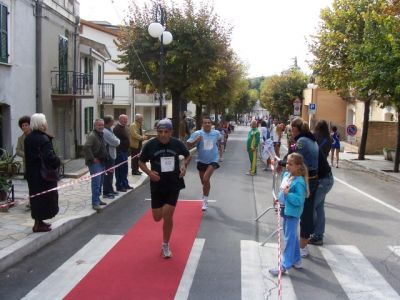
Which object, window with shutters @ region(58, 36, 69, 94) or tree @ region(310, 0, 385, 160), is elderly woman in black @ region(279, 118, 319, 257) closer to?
window with shutters @ region(58, 36, 69, 94)

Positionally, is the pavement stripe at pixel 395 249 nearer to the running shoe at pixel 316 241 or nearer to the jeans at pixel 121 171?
the running shoe at pixel 316 241

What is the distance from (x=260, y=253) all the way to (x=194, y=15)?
19727 mm

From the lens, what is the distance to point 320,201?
695 cm

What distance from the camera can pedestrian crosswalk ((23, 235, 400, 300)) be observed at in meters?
5.27

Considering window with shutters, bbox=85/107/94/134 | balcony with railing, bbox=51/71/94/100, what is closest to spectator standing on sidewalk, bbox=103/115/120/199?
balcony with railing, bbox=51/71/94/100

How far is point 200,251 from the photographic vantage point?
6855mm

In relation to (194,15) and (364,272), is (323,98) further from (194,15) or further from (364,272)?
(364,272)

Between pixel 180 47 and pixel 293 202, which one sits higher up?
pixel 180 47

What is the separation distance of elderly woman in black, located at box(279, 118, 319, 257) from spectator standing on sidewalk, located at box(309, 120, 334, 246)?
0.16 metres

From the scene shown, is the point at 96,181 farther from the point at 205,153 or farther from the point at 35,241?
the point at 35,241

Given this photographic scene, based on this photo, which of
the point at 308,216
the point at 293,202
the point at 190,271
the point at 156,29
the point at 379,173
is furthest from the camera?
the point at 379,173

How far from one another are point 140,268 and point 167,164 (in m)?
1.35

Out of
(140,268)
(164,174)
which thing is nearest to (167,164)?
(164,174)

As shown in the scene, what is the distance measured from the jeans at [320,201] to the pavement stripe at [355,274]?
10.1 inches
